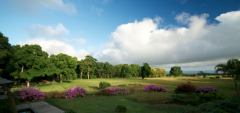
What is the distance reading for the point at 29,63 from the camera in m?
23.6

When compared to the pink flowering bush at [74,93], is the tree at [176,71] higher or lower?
lower

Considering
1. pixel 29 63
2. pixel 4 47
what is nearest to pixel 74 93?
pixel 29 63

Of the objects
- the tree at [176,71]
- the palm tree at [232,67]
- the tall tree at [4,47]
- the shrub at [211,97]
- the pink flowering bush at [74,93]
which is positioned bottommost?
the tree at [176,71]

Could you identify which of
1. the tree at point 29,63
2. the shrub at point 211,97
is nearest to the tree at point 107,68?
the tree at point 29,63

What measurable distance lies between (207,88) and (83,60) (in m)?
59.4

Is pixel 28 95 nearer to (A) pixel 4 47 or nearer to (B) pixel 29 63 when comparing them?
(B) pixel 29 63

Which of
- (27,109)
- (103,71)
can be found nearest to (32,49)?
(27,109)

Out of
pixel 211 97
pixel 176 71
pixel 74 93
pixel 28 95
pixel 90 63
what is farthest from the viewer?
pixel 176 71

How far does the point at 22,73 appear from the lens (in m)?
23.1

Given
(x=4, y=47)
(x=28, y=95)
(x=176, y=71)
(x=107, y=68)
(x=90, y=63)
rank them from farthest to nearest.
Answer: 1. (x=176, y=71)
2. (x=107, y=68)
3. (x=90, y=63)
4. (x=4, y=47)
5. (x=28, y=95)

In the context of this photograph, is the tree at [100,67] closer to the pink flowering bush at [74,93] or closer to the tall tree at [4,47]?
the tall tree at [4,47]

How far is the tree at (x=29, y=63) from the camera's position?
2311 centimetres

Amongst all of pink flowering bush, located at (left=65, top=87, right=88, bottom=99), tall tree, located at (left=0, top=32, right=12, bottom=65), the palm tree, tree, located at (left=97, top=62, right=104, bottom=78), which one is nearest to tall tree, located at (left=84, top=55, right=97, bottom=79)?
tree, located at (left=97, top=62, right=104, bottom=78)

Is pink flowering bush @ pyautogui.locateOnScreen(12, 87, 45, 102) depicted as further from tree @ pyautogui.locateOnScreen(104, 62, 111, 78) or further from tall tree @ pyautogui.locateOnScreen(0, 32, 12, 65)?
tree @ pyautogui.locateOnScreen(104, 62, 111, 78)
